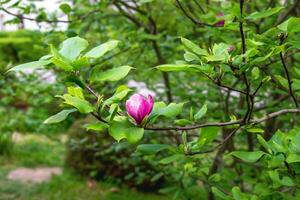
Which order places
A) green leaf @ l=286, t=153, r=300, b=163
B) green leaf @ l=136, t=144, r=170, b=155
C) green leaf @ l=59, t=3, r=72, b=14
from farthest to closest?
green leaf @ l=59, t=3, r=72, b=14 < green leaf @ l=136, t=144, r=170, b=155 < green leaf @ l=286, t=153, r=300, b=163

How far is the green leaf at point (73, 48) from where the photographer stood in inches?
37.8

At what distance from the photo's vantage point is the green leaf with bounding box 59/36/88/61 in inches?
37.8

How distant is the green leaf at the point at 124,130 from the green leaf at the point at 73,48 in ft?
0.53

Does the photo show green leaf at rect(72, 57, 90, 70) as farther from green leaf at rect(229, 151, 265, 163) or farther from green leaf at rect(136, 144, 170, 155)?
green leaf at rect(229, 151, 265, 163)

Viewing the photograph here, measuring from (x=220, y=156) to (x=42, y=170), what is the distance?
352 centimetres

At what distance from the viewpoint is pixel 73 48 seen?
0.98 metres

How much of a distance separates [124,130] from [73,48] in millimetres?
215

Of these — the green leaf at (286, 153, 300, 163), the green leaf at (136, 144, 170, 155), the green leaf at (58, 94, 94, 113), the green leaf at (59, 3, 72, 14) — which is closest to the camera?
the green leaf at (58, 94, 94, 113)

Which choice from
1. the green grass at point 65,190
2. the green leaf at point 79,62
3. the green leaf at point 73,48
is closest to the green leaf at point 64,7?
the green leaf at point 73,48

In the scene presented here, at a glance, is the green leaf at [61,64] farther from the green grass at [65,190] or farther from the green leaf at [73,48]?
the green grass at [65,190]

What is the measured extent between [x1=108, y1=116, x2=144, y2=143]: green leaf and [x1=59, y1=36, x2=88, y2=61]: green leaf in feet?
0.53

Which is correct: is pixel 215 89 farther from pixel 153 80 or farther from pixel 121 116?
pixel 121 116

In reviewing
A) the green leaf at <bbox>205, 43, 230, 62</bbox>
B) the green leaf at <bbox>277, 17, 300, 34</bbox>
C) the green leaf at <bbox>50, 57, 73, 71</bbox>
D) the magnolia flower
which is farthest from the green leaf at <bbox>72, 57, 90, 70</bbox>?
the green leaf at <bbox>277, 17, 300, 34</bbox>

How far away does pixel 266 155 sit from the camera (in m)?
1.11
